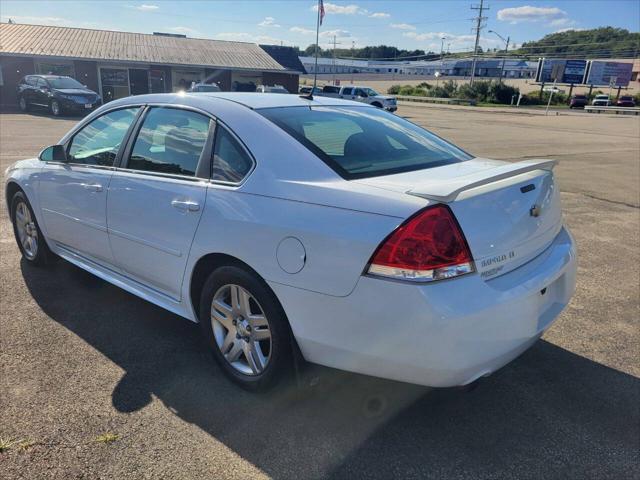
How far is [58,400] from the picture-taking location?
283 cm

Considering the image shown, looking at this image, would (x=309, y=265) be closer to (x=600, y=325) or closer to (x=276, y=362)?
(x=276, y=362)

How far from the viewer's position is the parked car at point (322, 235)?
2229mm

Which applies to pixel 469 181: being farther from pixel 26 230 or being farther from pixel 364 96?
pixel 364 96

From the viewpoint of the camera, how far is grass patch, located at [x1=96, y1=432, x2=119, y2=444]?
2.53m

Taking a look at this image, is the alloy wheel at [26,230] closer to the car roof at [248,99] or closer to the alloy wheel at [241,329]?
the car roof at [248,99]

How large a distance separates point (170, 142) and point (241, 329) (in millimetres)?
1325

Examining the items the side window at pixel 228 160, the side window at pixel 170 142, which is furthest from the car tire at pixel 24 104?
the side window at pixel 228 160

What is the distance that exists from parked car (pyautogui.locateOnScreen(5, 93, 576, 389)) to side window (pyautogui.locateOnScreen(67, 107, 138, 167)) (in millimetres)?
26

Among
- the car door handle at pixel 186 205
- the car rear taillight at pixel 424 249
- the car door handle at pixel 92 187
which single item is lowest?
the car door handle at pixel 92 187

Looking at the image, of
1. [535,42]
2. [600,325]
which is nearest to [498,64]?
[535,42]

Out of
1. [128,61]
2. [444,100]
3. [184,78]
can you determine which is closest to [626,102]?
[444,100]

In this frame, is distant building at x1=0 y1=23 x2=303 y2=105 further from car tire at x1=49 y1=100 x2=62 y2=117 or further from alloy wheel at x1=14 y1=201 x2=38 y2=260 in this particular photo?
alloy wheel at x1=14 y1=201 x2=38 y2=260

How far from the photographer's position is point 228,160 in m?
2.92

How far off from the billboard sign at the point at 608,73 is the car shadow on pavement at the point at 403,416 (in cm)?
7556
